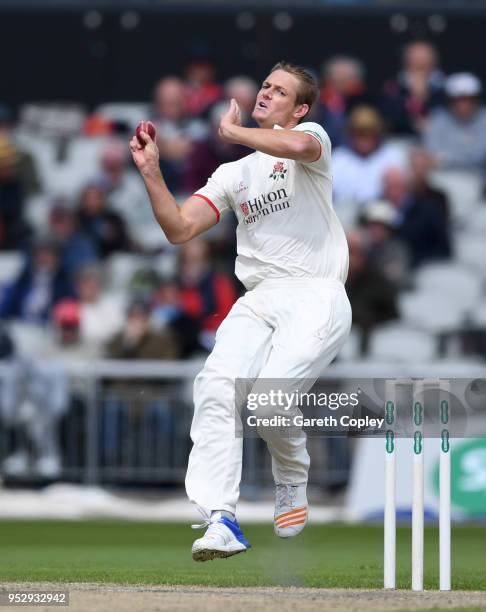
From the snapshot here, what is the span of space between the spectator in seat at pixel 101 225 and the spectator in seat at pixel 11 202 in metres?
0.75

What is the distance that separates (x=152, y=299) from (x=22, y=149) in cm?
334

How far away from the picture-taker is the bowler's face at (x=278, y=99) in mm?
7812

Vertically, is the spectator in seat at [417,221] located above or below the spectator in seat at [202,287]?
above

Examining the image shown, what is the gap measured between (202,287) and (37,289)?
1.82 metres

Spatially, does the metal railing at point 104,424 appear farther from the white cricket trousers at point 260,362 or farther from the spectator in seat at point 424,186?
the white cricket trousers at point 260,362

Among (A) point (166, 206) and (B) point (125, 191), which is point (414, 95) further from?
(A) point (166, 206)

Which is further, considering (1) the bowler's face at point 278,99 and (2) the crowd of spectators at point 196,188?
(2) the crowd of spectators at point 196,188

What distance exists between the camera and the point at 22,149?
59.4 ft

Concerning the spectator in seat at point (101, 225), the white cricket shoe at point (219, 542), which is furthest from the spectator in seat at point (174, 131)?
the white cricket shoe at point (219, 542)

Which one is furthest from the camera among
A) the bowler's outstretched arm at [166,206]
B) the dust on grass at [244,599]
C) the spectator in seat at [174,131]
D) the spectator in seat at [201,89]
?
the spectator in seat at [201,89]

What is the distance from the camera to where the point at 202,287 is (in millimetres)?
15508

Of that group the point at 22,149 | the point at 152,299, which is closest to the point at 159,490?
the point at 152,299

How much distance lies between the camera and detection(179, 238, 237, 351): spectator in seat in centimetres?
1539

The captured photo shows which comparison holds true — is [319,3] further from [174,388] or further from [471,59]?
[174,388]
